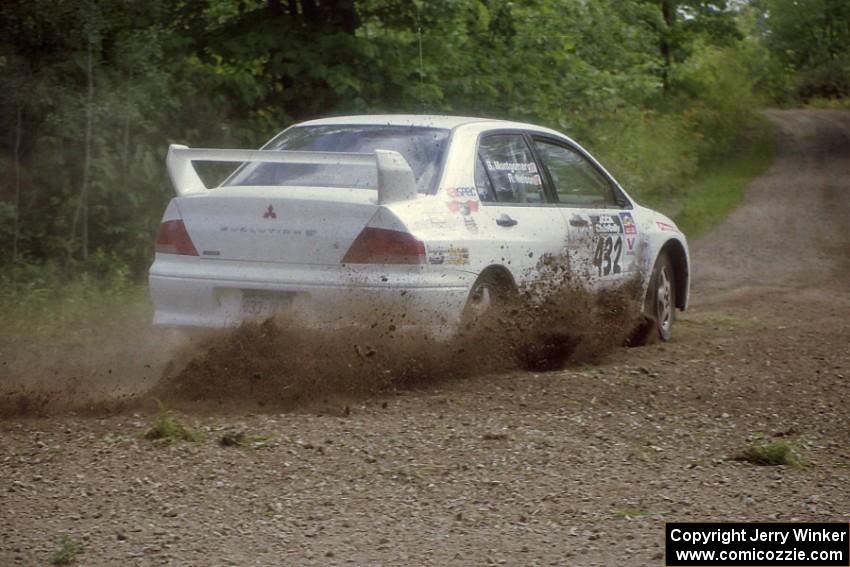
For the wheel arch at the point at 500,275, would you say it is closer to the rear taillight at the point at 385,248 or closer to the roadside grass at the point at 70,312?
the rear taillight at the point at 385,248

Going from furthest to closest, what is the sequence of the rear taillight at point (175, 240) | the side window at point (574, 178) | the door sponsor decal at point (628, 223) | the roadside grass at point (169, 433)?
the door sponsor decal at point (628, 223) → the side window at point (574, 178) → the rear taillight at point (175, 240) → the roadside grass at point (169, 433)

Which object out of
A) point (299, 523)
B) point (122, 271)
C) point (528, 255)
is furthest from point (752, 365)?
point (122, 271)

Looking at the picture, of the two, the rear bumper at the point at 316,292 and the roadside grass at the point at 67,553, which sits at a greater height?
the rear bumper at the point at 316,292

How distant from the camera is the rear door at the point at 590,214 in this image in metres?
8.70

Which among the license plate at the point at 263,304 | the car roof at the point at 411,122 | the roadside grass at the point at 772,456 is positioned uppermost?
the car roof at the point at 411,122

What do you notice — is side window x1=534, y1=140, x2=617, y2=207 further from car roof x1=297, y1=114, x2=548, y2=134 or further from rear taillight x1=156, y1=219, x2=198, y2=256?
rear taillight x1=156, y1=219, x2=198, y2=256

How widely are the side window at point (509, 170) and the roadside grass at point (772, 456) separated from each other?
2.72 m

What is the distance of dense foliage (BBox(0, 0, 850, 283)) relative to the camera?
1127 cm

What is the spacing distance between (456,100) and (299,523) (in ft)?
32.6

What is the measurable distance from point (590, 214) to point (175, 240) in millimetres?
2968

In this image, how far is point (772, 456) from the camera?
228 inches

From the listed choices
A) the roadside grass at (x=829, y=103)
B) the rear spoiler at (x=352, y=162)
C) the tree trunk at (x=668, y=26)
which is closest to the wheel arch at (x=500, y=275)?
the rear spoiler at (x=352, y=162)

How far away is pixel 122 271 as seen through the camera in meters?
11.4

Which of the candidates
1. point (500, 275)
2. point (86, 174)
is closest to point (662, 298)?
point (500, 275)
